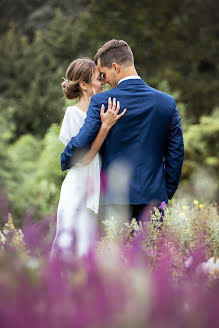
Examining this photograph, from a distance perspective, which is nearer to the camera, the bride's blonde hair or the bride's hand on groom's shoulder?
the bride's hand on groom's shoulder

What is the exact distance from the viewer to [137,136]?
2.77 metres

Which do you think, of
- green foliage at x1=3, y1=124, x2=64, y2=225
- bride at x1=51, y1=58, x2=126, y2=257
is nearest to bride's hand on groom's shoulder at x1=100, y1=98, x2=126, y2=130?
bride at x1=51, y1=58, x2=126, y2=257

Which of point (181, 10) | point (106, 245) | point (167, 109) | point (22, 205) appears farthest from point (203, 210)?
point (181, 10)

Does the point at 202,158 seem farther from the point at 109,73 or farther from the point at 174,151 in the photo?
the point at 109,73

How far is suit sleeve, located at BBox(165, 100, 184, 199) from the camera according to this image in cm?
288

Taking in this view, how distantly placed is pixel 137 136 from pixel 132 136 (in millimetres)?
32

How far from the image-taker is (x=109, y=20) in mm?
14875

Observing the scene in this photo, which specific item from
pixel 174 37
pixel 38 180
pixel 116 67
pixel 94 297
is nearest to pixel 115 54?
pixel 116 67

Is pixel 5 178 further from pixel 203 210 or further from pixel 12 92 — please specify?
pixel 12 92

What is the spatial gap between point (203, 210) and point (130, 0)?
511 inches

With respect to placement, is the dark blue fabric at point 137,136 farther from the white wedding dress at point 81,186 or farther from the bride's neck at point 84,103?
the bride's neck at point 84,103

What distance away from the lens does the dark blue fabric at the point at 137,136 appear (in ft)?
9.04

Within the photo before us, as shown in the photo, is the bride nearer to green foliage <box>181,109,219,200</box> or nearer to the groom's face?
the groom's face

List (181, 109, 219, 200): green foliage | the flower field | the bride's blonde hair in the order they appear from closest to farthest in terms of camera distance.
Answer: the flower field, the bride's blonde hair, (181, 109, 219, 200): green foliage
